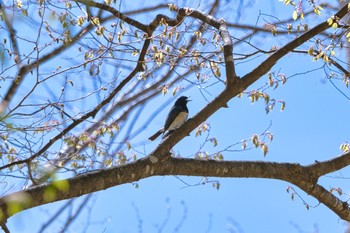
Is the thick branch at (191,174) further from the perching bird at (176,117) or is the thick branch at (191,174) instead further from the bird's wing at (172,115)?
the bird's wing at (172,115)

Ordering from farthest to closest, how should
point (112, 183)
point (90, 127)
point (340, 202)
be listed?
point (90, 127) → point (340, 202) → point (112, 183)

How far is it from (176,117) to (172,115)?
63mm

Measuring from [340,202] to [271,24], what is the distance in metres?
1.87

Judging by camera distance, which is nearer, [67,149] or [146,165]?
[146,165]

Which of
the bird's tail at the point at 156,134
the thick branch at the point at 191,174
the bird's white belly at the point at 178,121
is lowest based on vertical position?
the thick branch at the point at 191,174

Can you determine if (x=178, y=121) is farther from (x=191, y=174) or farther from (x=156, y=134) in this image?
(x=191, y=174)

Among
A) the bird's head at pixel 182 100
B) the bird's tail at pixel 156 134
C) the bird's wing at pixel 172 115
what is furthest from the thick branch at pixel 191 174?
the bird's head at pixel 182 100

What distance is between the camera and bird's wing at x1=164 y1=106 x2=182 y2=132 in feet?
21.1

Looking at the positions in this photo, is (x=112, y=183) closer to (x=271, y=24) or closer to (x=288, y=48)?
(x=288, y=48)

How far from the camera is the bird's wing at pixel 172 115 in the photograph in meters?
6.45

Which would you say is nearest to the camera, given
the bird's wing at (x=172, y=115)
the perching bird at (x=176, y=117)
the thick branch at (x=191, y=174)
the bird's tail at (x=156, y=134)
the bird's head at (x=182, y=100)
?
the thick branch at (x=191, y=174)

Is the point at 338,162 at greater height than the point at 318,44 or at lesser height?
lesser

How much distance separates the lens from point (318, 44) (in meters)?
5.04

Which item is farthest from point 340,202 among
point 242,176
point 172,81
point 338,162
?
point 172,81
